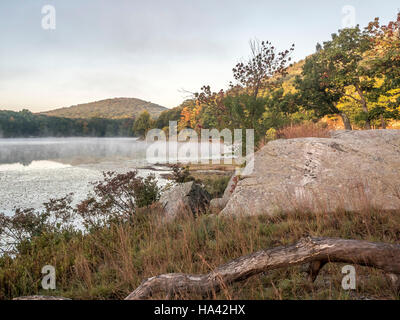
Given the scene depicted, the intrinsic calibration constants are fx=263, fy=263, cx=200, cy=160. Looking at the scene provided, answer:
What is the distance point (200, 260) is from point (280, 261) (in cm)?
152

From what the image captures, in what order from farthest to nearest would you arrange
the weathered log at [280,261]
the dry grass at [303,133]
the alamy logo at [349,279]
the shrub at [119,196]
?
the dry grass at [303,133] → the shrub at [119,196] → the alamy logo at [349,279] → the weathered log at [280,261]

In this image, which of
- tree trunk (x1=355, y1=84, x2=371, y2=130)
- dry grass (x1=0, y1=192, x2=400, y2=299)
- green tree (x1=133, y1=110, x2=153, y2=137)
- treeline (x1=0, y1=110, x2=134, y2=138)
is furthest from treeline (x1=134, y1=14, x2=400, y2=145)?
treeline (x1=0, y1=110, x2=134, y2=138)

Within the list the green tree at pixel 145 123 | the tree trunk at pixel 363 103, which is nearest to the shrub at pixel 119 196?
the tree trunk at pixel 363 103

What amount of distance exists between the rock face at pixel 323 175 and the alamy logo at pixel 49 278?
3.09 metres

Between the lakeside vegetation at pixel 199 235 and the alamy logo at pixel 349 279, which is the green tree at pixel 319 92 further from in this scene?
the alamy logo at pixel 349 279

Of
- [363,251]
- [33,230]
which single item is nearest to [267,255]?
[363,251]

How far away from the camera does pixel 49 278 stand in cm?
373

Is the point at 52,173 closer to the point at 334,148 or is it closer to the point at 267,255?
the point at 334,148

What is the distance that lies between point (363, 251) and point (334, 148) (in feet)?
14.0

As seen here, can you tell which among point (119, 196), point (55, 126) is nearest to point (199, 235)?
point (119, 196)

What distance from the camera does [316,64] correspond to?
1505cm

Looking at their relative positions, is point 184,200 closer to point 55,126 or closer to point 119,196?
point 119,196

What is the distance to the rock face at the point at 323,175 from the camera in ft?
15.7

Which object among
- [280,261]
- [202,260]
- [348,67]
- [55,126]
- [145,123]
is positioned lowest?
[202,260]
